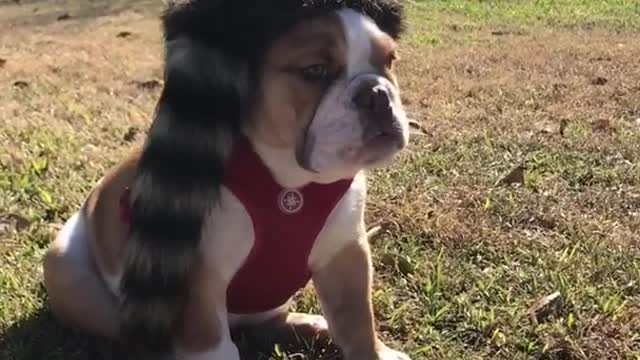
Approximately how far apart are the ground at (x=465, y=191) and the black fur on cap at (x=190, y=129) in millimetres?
430

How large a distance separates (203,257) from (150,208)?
17cm

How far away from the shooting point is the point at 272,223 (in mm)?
2463

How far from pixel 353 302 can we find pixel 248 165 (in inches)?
21.6

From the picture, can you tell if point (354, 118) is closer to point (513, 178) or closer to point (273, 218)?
point (273, 218)

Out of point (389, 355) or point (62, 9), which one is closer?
point (389, 355)

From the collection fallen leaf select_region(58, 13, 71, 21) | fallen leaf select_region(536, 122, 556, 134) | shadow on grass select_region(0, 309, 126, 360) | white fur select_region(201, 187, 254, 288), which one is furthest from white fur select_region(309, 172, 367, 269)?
fallen leaf select_region(58, 13, 71, 21)

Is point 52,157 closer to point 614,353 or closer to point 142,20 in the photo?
point 614,353

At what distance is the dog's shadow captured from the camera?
2.81 meters

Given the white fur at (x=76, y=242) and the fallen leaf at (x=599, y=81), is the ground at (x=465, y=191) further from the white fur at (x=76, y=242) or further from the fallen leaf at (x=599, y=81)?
the white fur at (x=76, y=242)

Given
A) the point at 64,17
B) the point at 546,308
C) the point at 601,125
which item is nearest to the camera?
the point at 546,308

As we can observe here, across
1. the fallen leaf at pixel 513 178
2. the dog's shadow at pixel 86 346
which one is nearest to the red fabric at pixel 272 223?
the dog's shadow at pixel 86 346

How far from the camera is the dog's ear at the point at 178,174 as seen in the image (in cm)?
231

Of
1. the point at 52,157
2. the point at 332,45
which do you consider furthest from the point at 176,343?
the point at 52,157

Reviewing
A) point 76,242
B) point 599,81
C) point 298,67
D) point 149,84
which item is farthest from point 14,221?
point 599,81
